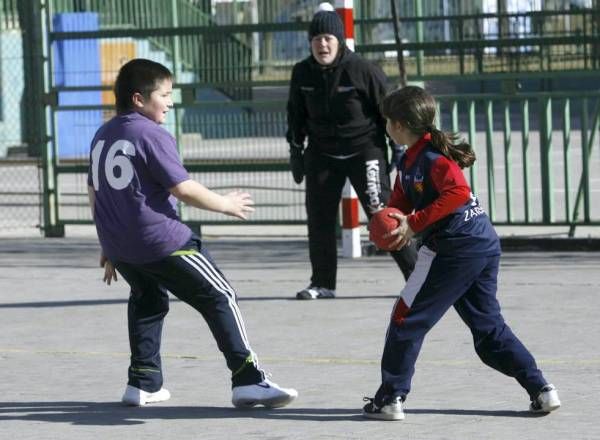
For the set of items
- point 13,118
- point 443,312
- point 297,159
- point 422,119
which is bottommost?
point 13,118

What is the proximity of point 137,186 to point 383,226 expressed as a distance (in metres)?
1.10

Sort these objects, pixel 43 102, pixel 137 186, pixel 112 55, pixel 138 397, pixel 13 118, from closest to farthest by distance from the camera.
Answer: pixel 137 186
pixel 138 397
pixel 43 102
pixel 112 55
pixel 13 118

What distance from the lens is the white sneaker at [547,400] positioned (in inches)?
253

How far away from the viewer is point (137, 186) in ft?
22.0

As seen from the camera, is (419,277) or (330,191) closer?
(419,277)

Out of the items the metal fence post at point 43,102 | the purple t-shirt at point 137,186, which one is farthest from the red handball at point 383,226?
the metal fence post at point 43,102

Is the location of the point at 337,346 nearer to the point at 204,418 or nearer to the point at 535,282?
the point at 204,418

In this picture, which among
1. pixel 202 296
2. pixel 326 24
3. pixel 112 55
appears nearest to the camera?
pixel 202 296

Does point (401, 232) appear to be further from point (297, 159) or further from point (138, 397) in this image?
point (297, 159)

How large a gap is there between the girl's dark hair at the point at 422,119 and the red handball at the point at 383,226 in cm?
33

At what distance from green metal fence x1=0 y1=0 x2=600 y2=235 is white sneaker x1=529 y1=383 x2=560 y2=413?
6483 mm

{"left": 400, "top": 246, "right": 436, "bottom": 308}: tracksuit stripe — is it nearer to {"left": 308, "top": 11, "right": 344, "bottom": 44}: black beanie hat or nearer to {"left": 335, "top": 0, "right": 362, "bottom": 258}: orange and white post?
{"left": 308, "top": 11, "right": 344, "bottom": 44}: black beanie hat

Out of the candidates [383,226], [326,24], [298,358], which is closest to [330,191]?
[326,24]

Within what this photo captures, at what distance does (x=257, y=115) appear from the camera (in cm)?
1408
